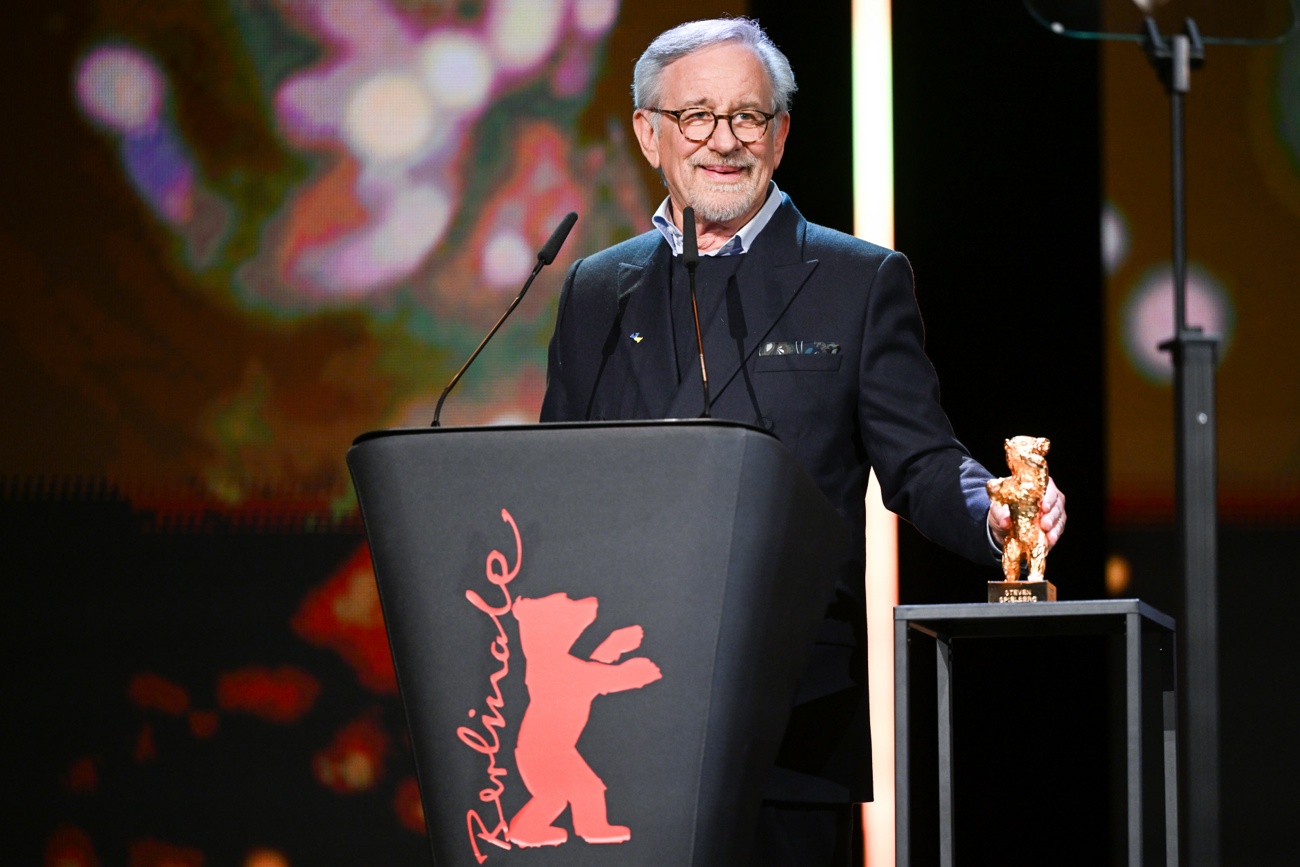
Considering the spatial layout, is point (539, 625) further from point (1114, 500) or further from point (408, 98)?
point (408, 98)

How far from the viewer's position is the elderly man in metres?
1.60

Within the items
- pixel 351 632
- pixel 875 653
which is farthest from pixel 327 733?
pixel 875 653

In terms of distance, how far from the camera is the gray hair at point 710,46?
1.92 metres

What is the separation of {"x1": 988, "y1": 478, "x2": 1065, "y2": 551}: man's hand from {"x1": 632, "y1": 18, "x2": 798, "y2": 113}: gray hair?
0.69 metres

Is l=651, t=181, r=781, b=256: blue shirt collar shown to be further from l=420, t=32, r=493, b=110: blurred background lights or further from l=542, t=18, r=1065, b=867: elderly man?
l=420, t=32, r=493, b=110: blurred background lights

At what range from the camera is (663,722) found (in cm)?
114

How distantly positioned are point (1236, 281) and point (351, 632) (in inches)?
70.2

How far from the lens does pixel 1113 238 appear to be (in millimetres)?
2588

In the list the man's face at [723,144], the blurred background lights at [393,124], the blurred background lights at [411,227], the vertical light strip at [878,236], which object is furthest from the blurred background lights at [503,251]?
the man's face at [723,144]

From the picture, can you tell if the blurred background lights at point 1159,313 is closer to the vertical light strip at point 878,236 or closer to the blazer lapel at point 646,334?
the vertical light strip at point 878,236

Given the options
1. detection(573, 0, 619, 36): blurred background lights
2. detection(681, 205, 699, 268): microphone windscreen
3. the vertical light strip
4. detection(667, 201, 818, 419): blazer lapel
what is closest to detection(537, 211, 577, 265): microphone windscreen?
detection(681, 205, 699, 268): microphone windscreen

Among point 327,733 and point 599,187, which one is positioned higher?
point 599,187

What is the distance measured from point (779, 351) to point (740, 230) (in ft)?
0.79

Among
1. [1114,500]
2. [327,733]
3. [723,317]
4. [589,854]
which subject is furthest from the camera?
[327,733]
